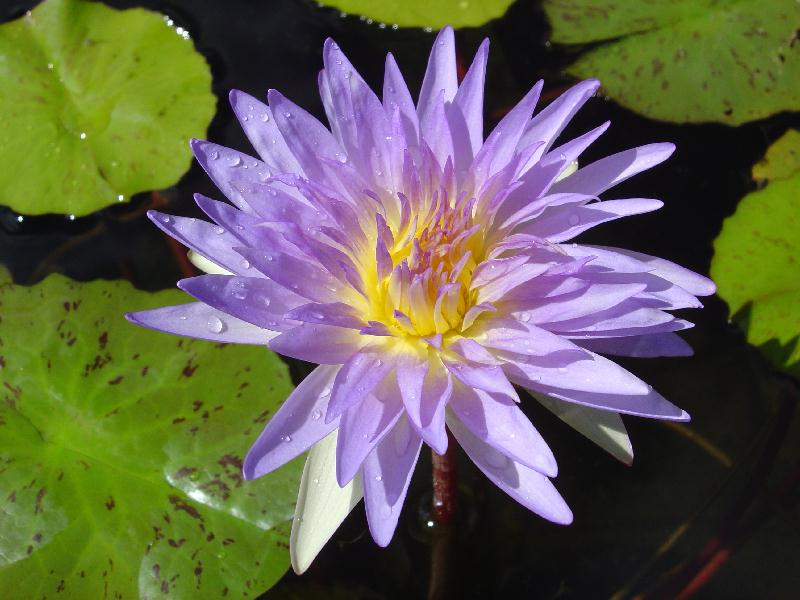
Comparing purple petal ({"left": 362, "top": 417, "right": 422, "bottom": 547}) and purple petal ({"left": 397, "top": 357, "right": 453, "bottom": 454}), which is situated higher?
purple petal ({"left": 397, "top": 357, "right": 453, "bottom": 454})

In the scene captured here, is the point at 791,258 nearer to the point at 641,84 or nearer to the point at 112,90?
the point at 641,84

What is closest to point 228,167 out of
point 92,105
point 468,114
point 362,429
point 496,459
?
point 468,114

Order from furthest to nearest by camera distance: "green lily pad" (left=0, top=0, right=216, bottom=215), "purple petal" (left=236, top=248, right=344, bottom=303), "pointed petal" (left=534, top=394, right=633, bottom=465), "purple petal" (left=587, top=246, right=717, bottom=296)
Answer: "green lily pad" (left=0, top=0, right=216, bottom=215) → "pointed petal" (left=534, top=394, right=633, bottom=465) → "purple petal" (left=587, top=246, right=717, bottom=296) → "purple petal" (left=236, top=248, right=344, bottom=303)

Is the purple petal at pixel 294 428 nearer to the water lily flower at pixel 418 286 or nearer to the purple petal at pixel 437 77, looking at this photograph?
the water lily flower at pixel 418 286

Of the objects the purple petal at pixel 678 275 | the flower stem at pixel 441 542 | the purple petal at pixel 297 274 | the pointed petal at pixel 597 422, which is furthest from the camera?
the flower stem at pixel 441 542

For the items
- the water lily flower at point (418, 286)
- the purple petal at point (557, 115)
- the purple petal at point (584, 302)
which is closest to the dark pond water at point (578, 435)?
the water lily flower at point (418, 286)

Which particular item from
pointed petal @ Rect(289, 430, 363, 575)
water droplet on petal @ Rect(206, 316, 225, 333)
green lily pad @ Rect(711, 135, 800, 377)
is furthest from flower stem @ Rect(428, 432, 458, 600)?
green lily pad @ Rect(711, 135, 800, 377)

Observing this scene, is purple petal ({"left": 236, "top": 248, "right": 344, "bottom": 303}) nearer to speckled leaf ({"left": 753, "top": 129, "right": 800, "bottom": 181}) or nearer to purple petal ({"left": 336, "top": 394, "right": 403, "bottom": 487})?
purple petal ({"left": 336, "top": 394, "right": 403, "bottom": 487})
